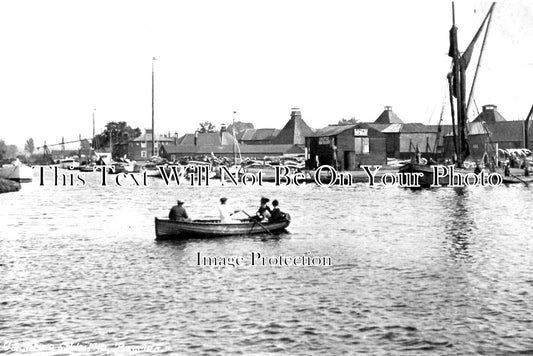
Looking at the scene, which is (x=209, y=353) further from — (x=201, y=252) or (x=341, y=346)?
(x=201, y=252)

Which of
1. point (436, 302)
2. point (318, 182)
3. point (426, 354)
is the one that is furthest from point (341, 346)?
point (318, 182)

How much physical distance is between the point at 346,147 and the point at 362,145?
4.74m

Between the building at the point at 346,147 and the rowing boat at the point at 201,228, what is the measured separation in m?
78.5

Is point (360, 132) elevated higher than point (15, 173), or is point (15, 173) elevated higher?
point (360, 132)

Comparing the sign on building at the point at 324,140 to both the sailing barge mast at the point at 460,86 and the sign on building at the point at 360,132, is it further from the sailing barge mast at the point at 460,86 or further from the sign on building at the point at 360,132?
the sailing barge mast at the point at 460,86

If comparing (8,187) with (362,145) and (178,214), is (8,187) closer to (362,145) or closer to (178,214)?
(178,214)

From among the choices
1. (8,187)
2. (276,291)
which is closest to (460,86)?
(8,187)

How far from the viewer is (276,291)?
26969mm

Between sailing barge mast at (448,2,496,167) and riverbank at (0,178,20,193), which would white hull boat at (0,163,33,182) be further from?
sailing barge mast at (448,2,496,167)

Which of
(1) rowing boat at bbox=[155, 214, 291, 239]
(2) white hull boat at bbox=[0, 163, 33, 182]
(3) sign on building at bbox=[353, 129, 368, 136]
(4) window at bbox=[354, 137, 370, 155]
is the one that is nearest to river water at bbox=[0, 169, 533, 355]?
(1) rowing boat at bbox=[155, 214, 291, 239]

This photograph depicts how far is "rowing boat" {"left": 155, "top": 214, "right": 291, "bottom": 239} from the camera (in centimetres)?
4000

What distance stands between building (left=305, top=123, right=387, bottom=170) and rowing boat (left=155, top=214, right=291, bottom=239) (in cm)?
7848

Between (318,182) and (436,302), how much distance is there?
260 ft

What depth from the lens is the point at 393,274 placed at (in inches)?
1202
